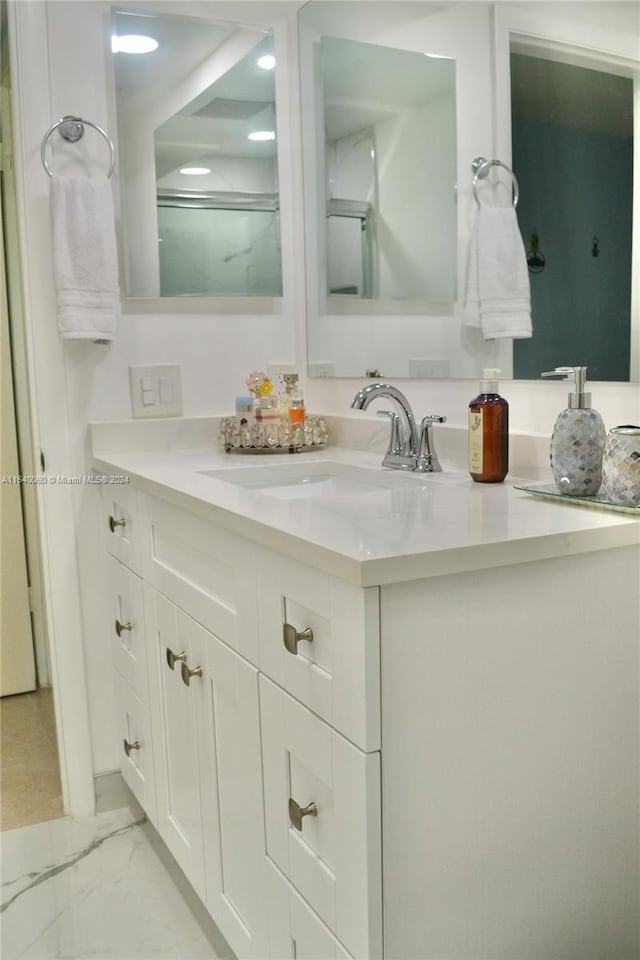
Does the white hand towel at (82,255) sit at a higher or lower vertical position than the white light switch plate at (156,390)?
higher

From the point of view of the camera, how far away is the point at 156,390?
1962 millimetres

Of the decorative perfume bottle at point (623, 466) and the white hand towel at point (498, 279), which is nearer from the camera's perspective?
the decorative perfume bottle at point (623, 466)

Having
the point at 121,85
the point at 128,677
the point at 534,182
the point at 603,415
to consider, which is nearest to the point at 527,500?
the point at 603,415

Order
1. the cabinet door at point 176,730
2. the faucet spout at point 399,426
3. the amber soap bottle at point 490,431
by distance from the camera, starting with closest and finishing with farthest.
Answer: the amber soap bottle at point 490,431, the cabinet door at point 176,730, the faucet spout at point 399,426

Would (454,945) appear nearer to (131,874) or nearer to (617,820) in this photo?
(617,820)

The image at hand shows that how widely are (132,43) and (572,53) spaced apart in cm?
103

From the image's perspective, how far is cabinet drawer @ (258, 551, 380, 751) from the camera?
86 centimetres

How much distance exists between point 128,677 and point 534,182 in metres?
1.26

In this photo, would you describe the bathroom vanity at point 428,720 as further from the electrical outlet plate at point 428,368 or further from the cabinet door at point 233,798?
the electrical outlet plate at point 428,368

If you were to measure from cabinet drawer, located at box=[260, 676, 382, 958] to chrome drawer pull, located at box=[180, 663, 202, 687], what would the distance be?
259mm

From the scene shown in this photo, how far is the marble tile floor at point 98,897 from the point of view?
156 centimetres

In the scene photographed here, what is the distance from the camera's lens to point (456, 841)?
3.10ft

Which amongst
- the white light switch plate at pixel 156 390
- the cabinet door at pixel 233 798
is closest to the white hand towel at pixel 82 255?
the white light switch plate at pixel 156 390

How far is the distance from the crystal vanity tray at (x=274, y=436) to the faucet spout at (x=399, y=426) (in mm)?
301
